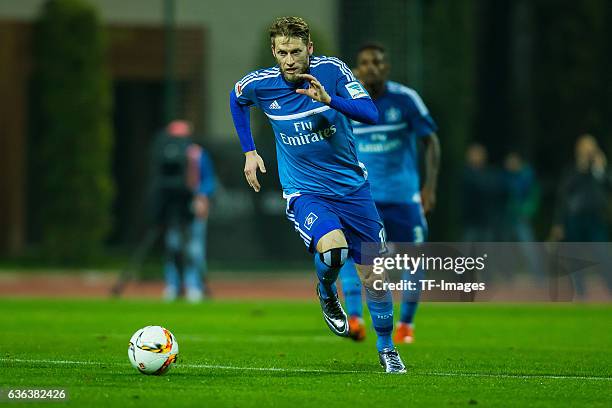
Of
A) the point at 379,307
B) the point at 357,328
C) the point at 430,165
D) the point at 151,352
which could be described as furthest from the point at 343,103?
the point at 357,328

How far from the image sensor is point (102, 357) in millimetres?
10586

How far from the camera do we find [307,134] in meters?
9.65

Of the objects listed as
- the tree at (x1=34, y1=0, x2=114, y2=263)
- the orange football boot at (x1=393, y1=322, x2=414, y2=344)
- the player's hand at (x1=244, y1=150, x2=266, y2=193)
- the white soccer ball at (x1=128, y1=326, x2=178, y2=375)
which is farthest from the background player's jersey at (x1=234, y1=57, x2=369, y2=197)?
the tree at (x1=34, y1=0, x2=114, y2=263)

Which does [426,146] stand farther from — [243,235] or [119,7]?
[119,7]

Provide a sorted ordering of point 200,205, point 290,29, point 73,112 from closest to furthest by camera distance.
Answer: point 290,29, point 200,205, point 73,112

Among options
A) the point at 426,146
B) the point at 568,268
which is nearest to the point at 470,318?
the point at 568,268

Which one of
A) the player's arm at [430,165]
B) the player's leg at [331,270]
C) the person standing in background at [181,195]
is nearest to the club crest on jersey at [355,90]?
the player's leg at [331,270]

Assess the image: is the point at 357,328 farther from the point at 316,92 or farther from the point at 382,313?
the point at 316,92

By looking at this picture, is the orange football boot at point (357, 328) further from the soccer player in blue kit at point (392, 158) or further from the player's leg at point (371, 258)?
the player's leg at point (371, 258)

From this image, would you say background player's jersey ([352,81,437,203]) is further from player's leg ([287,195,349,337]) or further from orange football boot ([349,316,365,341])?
player's leg ([287,195,349,337])

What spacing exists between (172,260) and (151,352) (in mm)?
10208

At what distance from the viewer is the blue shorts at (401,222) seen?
12.3 meters

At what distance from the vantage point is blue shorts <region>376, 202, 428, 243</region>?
12.3 metres

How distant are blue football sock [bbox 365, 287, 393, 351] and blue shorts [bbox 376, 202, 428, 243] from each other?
109 inches
